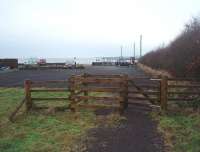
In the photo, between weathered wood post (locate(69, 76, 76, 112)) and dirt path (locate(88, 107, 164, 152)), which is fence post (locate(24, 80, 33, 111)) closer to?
weathered wood post (locate(69, 76, 76, 112))

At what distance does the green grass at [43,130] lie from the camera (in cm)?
972

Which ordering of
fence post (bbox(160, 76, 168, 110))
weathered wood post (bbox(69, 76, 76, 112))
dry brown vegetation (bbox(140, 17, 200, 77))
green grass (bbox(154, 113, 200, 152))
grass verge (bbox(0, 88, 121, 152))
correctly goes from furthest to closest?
1. dry brown vegetation (bbox(140, 17, 200, 77))
2. weathered wood post (bbox(69, 76, 76, 112))
3. fence post (bbox(160, 76, 168, 110))
4. grass verge (bbox(0, 88, 121, 152))
5. green grass (bbox(154, 113, 200, 152))

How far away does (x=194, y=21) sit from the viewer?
23.7 metres

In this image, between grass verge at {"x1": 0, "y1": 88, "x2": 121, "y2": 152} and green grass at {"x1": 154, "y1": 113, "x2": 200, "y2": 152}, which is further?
grass verge at {"x1": 0, "y1": 88, "x2": 121, "y2": 152}

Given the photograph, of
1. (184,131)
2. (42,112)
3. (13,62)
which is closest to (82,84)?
(42,112)

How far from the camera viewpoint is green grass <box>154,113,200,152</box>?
31.1ft

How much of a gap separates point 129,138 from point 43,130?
2.49 m

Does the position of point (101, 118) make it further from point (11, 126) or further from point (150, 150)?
point (150, 150)

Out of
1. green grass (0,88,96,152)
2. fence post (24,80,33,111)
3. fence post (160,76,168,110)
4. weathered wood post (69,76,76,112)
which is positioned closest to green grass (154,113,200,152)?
fence post (160,76,168,110)

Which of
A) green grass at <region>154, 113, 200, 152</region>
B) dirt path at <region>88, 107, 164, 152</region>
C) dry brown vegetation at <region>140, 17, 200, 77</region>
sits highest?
dry brown vegetation at <region>140, 17, 200, 77</region>

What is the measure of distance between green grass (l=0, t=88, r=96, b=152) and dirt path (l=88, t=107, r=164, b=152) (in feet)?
1.79

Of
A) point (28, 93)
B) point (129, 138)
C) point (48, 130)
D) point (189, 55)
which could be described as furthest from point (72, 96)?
point (189, 55)

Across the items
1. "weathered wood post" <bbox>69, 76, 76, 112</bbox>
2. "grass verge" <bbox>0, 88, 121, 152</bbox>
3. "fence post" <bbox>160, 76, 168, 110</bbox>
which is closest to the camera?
"grass verge" <bbox>0, 88, 121, 152</bbox>

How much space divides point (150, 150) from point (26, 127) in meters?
Result: 4.29
